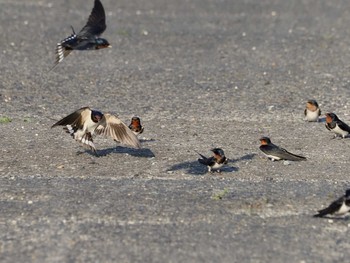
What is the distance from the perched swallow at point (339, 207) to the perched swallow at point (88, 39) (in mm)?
4386

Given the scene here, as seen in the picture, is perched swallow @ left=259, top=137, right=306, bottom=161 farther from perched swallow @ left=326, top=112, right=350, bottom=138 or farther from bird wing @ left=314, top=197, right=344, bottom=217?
bird wing @ left=314, top=197, right=344, bottom=217

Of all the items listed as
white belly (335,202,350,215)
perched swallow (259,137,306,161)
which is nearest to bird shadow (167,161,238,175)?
perched swallow (259,137,306,161)

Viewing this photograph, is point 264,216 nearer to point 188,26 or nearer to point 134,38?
point 134,38

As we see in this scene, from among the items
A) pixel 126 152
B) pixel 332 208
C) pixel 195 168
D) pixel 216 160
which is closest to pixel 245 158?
pixel 195 168

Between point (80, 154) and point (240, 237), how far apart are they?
10.5ft

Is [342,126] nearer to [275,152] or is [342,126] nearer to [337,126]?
[337,126]

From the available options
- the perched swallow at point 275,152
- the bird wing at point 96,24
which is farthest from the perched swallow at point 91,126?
the bird wing at point 96,24

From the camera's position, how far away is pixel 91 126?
33.6 feet

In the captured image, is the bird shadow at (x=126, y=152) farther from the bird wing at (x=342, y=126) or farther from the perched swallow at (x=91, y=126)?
the bird wing at (x=342, y=126)

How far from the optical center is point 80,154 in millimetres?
10398

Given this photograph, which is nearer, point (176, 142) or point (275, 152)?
point (275, 152)

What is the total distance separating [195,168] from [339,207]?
228 cm

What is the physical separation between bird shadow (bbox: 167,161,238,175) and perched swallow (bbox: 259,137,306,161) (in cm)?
39

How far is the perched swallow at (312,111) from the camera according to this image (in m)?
11.7
